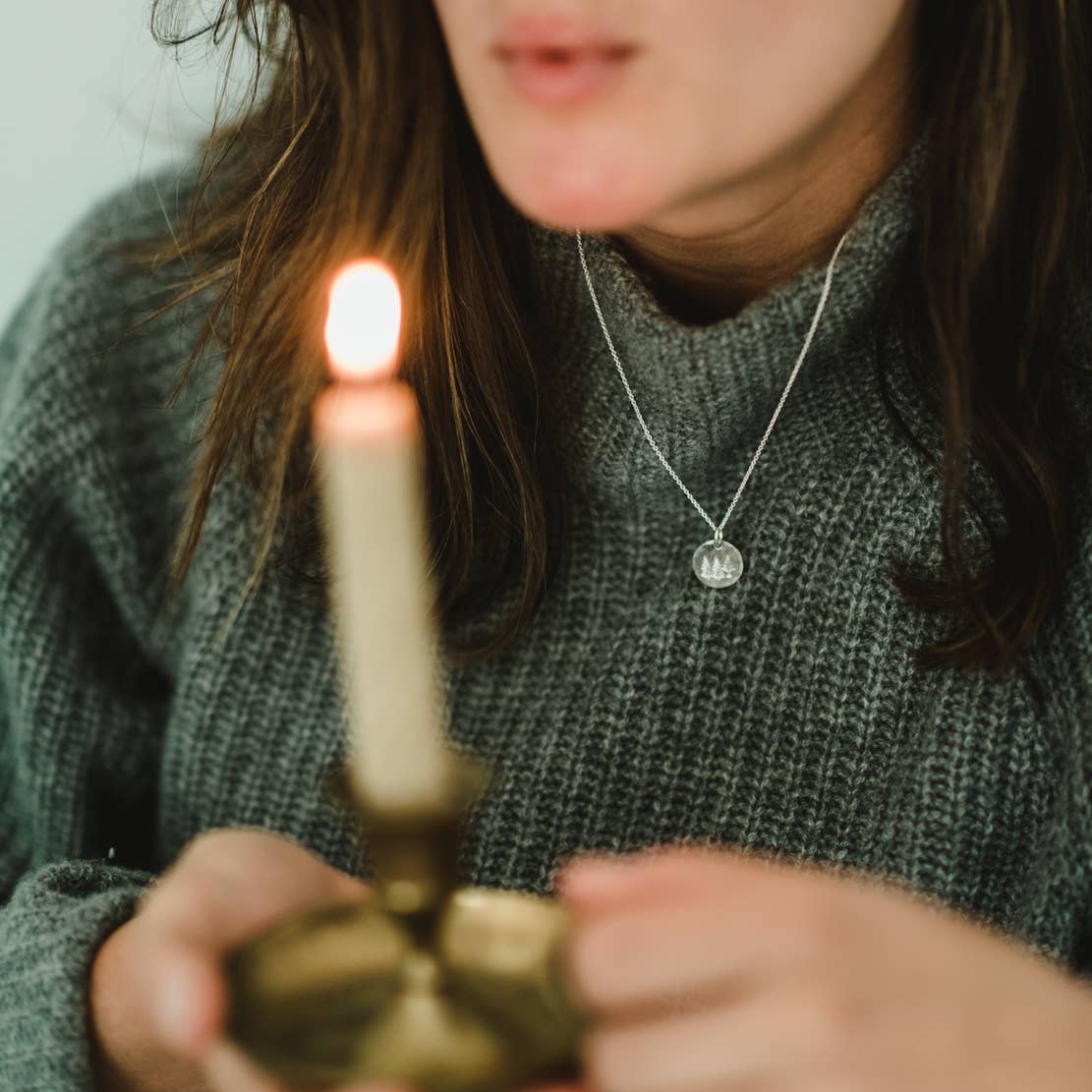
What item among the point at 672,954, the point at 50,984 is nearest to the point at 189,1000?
the point at 672,954

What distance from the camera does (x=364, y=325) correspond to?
28cm

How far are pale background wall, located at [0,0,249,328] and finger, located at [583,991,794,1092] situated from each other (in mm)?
805

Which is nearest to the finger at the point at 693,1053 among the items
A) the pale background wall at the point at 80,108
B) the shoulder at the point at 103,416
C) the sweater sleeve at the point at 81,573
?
the sweater sleeve at the point at 81,573

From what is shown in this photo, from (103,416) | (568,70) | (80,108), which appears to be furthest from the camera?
(80,108)

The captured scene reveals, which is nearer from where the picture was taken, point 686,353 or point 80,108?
point 686,353

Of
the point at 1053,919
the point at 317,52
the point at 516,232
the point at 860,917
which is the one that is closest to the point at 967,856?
the point at 1053,919

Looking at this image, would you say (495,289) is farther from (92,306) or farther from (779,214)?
(92,306)

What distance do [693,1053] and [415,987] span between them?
0.08 meters

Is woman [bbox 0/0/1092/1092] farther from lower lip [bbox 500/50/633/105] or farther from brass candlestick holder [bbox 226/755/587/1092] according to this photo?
brass candlestick holder [bbox 226/755/587/1092]

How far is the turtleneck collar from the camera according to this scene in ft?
2.09

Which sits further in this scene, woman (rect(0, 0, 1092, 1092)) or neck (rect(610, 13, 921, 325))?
neck (rect(610, 13, 921, 325))

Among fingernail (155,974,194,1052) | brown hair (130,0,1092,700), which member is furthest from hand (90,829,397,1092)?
brown hair (130,0,1092,700)

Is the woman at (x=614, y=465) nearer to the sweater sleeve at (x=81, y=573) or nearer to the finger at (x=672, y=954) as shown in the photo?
the sweater sleeve at (x=81, y=573)

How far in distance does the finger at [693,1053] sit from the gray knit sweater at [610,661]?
1.01 ft
